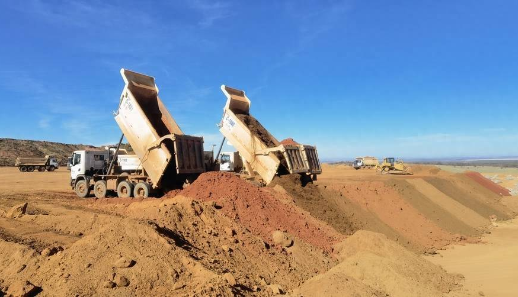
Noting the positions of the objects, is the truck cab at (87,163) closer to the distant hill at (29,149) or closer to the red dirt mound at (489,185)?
the red dirt mound at (489,185)

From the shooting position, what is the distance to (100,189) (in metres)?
16.4

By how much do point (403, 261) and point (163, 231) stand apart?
596cm

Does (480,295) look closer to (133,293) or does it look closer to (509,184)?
(133,293)

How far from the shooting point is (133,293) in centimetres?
570

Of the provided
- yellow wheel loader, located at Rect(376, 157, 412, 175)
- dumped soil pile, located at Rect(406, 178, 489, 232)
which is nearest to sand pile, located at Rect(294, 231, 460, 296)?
dumped soil pile, located at Rect(406, 178, 489, 232)

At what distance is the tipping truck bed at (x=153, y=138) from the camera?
14.2 m

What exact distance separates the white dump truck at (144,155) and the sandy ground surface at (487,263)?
9702mm

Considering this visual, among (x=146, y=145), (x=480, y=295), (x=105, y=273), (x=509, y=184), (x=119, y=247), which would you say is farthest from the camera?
(x=509, y=184)

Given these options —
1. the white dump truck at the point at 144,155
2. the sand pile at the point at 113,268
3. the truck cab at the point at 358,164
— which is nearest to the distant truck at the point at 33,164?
the white dump truck at the point at 144,155

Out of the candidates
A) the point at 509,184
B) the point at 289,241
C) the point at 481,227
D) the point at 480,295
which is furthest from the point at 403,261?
the point at 509,184

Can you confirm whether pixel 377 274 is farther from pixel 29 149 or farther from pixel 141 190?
pixel 29 149

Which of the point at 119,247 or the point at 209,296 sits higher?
the point at 119,247

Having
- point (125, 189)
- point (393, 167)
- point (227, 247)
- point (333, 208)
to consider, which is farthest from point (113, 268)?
point (393, 167)

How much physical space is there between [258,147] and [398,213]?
22.7ft
